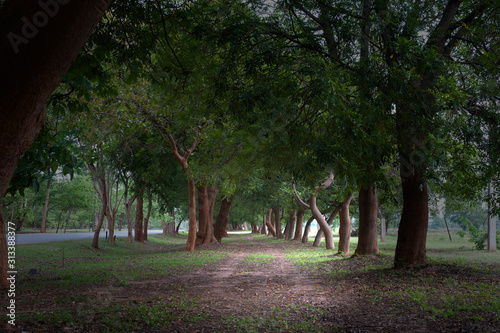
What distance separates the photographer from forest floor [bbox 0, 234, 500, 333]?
19.2 feet

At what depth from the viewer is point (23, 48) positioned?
2967 mm

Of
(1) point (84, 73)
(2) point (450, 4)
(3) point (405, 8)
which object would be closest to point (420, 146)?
(3) point (405, 8)

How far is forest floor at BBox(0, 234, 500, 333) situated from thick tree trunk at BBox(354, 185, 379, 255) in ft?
10.7

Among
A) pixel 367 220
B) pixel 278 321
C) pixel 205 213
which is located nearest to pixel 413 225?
pixel 367 220

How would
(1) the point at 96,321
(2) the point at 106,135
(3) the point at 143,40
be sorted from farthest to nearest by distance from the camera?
(2) the point at 106,135 < (3) the point at 143,40 < (1) the point at 96,321

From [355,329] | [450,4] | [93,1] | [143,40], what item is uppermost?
[450,4]

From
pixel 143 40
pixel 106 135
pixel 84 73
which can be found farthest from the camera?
pixel 106 135

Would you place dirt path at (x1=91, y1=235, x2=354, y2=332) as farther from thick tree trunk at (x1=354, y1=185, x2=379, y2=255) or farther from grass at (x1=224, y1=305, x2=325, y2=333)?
thick tree trunk at (x1=354, y1=185, x2=379, y2=255)

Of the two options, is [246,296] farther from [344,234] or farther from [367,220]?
[344,234]

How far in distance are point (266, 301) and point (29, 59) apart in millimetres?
6582

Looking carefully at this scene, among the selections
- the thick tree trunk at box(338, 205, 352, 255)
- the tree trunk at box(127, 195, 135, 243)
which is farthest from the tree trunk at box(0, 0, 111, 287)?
the tree trunk at box(127, 195, 135, 243)

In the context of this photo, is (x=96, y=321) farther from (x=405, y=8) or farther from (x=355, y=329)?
(x=405, y=8)

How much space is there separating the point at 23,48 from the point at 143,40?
4.64 meters

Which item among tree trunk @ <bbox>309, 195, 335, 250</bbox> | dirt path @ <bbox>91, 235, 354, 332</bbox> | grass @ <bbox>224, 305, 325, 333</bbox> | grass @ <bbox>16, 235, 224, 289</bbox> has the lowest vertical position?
grass @ <bbox>16, 235, 224, 289</bbox>
